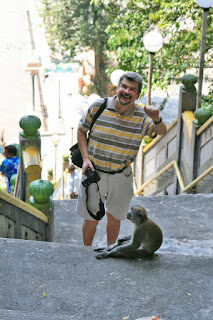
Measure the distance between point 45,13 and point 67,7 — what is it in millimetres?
1408

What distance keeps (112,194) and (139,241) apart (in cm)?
64

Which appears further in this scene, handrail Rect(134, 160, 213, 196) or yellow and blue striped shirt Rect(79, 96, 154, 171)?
handrail Rect(134, 160, 213, 196)

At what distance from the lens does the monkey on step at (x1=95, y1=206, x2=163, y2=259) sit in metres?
4.00

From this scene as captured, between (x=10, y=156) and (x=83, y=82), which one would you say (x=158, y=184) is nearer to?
(x=10, y=156)

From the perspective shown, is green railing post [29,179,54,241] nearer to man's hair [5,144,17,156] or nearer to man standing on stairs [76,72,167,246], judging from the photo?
man standing on stairs [76,72,167,246]

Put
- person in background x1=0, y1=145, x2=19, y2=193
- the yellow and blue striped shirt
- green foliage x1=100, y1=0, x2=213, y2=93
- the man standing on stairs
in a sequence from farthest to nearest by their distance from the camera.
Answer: green foliage x1=100, y1=0, x2=213, y2=93 → person in background x1=0, y1=145, x2=19, y2=193 → the yellow and blue striped shirt → the man standing on stairs

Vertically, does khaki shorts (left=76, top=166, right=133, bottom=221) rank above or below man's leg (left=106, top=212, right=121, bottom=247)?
above

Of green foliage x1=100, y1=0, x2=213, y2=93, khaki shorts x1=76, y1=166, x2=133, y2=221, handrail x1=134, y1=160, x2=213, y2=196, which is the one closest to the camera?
khaki shorts x1=76, y1=166, x2=133, y2=221

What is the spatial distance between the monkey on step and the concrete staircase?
61mm

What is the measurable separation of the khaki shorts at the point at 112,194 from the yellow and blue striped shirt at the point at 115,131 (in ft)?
0.41

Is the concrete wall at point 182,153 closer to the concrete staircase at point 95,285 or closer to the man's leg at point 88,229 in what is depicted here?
the man's leg at point 88,229

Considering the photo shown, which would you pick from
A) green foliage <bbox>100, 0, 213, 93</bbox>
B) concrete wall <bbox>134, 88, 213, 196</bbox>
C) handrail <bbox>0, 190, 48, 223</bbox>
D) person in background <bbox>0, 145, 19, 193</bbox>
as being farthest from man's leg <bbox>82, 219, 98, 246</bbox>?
green foliage <bbox>100, 0, 213, 93</bbox>

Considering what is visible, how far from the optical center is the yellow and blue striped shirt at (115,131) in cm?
422

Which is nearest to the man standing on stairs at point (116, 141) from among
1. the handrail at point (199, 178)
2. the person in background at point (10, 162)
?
the person in background at point (10, 162)
